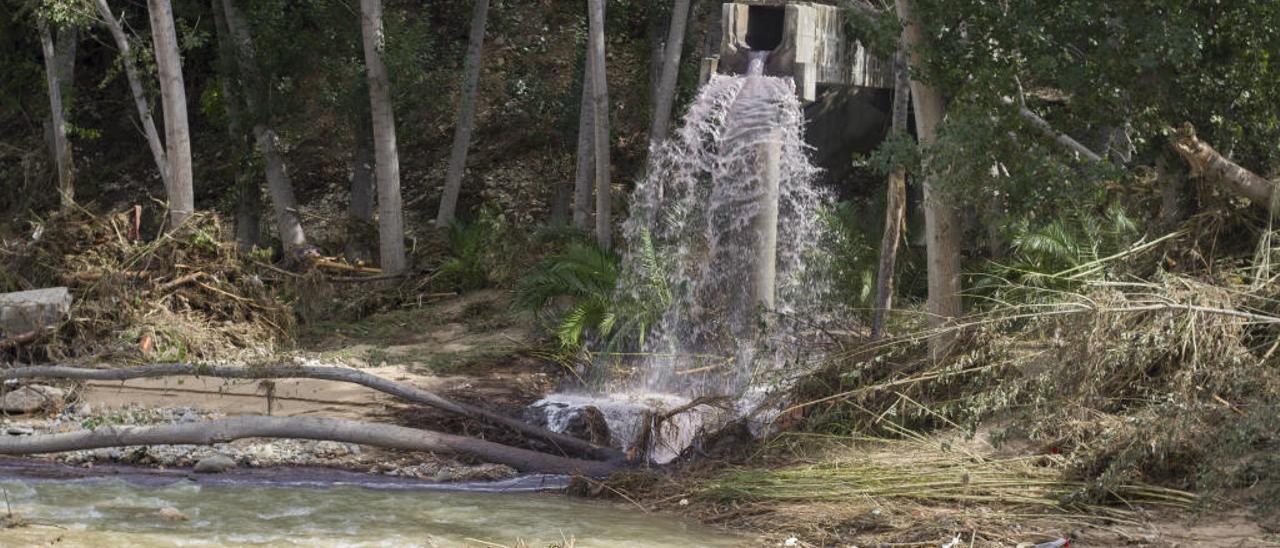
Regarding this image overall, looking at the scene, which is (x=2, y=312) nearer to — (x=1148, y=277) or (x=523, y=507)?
(x=523, y=507)

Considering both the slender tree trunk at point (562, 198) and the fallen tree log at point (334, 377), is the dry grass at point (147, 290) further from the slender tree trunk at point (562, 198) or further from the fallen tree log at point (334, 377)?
the slender tree trunk at point (562, 198)

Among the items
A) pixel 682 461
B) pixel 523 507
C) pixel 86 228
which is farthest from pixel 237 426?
pixel 86 228

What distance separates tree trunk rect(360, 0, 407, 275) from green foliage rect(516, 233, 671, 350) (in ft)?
14.4

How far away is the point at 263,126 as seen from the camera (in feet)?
68.6

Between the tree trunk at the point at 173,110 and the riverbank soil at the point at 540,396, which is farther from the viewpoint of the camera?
the tree trunk at the point at 173,110

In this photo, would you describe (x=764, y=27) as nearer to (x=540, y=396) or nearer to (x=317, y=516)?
(x=540, y=396)

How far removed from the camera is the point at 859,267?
51.4 feet

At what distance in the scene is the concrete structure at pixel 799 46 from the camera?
16906mm

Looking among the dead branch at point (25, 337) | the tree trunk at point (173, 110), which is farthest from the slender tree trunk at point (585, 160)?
the dead branch at point (25, 337)

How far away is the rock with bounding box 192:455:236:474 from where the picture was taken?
11258mm

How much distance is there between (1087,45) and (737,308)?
5.18 m

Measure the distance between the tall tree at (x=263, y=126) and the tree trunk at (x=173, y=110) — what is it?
8.18ft

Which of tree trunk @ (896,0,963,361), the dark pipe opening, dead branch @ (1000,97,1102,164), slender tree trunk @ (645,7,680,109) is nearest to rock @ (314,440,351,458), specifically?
tree trunk @ (896,0,963,361)

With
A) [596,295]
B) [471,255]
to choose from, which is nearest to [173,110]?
[471,255]
